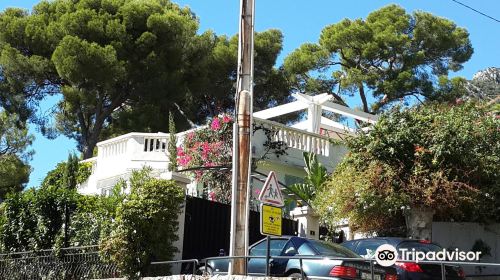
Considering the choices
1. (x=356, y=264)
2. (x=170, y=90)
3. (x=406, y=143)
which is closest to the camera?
(x=356, y=264)

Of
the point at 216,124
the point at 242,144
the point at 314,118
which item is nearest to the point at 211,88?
the point at 314,118

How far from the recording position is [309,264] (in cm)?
1159

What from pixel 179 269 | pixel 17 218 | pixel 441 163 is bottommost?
pixel 179 269

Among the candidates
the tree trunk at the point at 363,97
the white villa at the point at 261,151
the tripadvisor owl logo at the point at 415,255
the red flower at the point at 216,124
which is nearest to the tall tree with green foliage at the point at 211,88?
the tree trunk at the point at 363,97

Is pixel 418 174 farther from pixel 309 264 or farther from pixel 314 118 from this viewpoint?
pixel 314 118

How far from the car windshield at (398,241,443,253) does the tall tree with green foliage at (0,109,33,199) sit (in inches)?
964

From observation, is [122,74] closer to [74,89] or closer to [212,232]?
[74,89]

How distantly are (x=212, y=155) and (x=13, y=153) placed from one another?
59.5 feet

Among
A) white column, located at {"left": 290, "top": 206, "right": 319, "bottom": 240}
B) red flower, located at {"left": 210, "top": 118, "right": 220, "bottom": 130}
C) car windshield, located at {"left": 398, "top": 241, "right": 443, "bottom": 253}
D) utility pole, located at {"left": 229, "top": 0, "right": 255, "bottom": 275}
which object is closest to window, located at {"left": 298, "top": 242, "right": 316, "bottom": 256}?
utility pole, located at {"left": 229, "top": 0, "right": 255, "bottom": 275}

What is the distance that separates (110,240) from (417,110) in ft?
27.0

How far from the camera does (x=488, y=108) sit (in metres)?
19.5

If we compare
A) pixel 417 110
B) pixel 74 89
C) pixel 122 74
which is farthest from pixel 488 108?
pixel 74 89

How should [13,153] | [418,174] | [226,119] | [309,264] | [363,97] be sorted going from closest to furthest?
1. [309,264]
2. [418,174]
3. [226,119]
4. [13,153]
5. [363,97]

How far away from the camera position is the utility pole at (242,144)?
11.9 m
